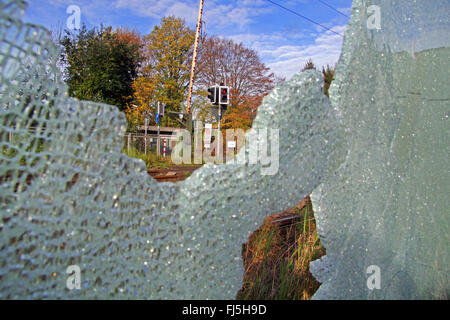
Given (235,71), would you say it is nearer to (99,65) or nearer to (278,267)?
(99,65)

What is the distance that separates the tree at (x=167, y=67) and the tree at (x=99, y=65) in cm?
372

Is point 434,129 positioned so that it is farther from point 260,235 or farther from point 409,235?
point 260,235

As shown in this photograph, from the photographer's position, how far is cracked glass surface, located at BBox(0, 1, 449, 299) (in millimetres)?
793

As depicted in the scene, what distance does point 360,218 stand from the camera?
1523mm

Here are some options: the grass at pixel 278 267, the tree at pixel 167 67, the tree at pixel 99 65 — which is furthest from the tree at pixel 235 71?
the grass at pixel 278 267

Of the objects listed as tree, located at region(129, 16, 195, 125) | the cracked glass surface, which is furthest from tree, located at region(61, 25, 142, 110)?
the cracked glass surface

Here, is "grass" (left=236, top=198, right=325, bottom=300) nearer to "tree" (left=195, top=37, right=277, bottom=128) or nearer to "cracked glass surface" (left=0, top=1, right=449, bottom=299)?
"cracked glass surface" (left=0, top=1, right=449, bottom=299)

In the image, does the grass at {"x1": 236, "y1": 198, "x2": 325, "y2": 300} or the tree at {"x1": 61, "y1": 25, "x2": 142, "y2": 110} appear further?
the tree at {"x1": 61, "y1": 25, "x2": 142, "y2": 110}

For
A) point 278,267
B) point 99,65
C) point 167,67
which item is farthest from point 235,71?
point 278,267

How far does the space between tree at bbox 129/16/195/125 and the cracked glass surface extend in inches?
590

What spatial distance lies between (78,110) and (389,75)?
5.04 ft

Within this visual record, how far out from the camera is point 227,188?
1070mm

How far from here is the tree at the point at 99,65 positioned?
385 inches
